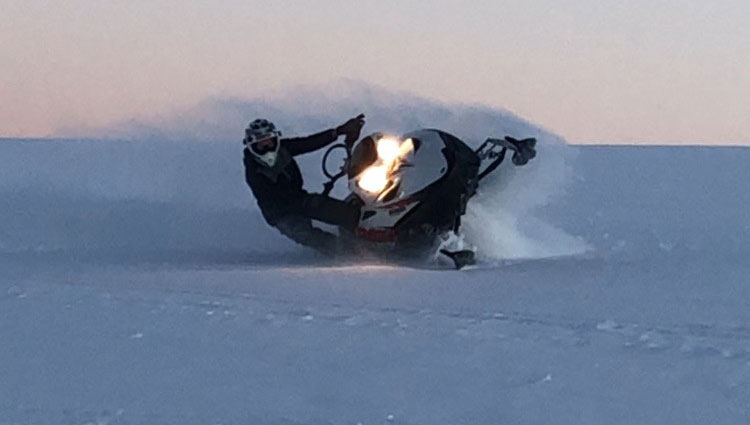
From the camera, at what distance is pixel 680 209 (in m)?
15.9

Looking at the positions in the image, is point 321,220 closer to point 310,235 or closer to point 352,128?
point 310,235

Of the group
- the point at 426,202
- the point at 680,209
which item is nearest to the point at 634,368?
the point at 426,202

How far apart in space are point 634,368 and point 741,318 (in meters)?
1.56

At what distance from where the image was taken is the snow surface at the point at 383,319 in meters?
4.76

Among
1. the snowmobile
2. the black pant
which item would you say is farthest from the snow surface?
the snowmobile

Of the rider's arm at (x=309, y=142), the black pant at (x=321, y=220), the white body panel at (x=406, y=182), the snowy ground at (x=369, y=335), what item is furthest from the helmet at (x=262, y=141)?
the snowy ground at (x=369, y=335)

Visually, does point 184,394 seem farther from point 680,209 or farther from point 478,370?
point 680,209

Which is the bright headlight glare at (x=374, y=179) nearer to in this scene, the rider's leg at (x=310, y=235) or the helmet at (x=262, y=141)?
the rider's leg at (x=310, y=235)

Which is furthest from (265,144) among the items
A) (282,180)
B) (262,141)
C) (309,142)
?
(309,142)

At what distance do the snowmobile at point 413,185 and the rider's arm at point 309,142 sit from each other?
1.04 ft

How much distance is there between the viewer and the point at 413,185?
10.2 meters

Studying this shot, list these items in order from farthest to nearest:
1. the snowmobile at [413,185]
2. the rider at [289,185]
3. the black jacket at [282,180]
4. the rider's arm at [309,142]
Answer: the rider's arm at [309,142], the black jacket at [282,180], the rider at [289,185], the snowmobile at [413,185]

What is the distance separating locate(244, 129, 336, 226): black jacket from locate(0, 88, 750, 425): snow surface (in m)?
0.47

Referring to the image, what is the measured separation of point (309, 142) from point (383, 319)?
4.45 meters
